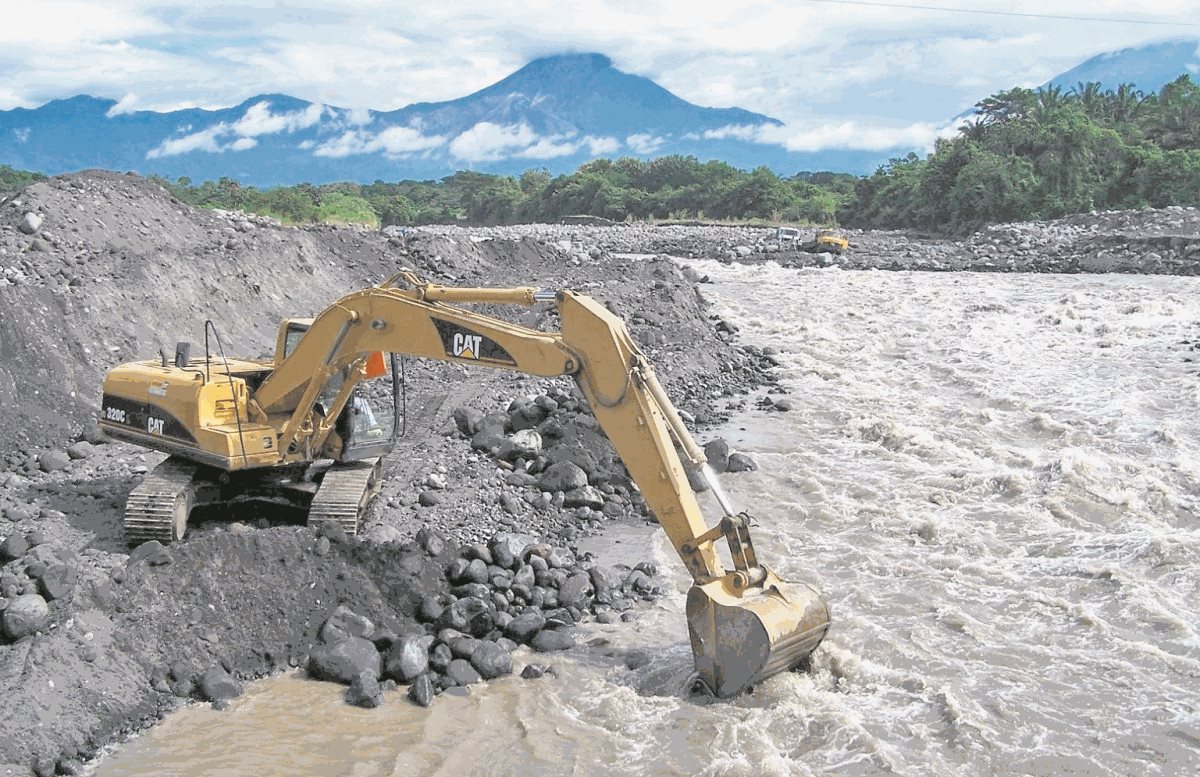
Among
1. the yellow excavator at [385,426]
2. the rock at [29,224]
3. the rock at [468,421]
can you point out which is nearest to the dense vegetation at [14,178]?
the rock at [29,224]

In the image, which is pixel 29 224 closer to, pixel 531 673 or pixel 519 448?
pixel 519 448

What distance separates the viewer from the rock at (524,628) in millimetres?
8688

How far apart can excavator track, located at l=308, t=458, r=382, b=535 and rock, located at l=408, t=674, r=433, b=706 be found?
2.17 m

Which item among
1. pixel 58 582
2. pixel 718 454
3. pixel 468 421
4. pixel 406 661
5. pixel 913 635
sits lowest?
pixel 913 635

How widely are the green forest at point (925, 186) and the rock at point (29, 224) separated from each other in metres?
18.0

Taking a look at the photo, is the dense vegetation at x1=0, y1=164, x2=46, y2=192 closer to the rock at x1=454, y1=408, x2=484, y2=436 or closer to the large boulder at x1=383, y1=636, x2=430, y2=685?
the rock at x1=454, y1=408, x2=484, y2=436

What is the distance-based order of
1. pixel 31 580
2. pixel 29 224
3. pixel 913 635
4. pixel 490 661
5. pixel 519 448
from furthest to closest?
pixel 29 224 < pixel 519 448 < pixel 913 635 < pixel 31 580 < pixel 490 661

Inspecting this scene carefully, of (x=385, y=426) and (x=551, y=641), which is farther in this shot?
(x=385, y=426)

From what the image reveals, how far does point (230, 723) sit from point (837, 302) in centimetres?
2127

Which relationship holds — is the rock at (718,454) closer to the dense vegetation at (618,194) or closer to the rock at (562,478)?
the rock at (562,478)

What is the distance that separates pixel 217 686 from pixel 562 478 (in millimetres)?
4839

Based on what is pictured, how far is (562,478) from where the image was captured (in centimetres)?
1186

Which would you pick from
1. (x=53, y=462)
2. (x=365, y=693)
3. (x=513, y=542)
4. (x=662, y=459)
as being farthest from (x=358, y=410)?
(x=53, y=462)

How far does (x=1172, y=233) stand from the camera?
33.9m
